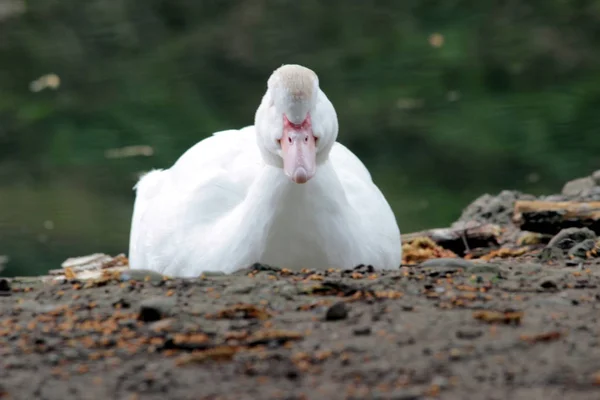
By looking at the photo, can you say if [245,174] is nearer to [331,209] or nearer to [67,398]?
[331,209]

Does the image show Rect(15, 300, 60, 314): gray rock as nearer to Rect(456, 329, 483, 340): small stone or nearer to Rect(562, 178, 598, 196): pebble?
Rect(456, 329, 483, 340): small stone

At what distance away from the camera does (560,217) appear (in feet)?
21.6

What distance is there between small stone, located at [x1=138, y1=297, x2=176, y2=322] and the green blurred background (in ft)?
19.0

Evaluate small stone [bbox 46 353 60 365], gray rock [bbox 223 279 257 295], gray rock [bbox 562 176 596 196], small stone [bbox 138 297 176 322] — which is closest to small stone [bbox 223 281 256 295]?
gray rock [bbox 223 279 257 295]

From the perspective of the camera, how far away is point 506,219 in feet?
25.2

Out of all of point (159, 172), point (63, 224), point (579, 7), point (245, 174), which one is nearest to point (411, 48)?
point (579, 7)

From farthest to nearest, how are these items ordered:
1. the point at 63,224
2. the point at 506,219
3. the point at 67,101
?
1. the point at 67,101
2. the point at 63,224
3. the point at 506,219

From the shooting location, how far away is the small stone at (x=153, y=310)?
3.69m

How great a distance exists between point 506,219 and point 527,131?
4266 mm

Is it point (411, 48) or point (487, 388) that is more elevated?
point (411, 48)

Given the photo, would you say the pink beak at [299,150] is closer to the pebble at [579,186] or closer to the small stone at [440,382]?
the small stone at [440,382]

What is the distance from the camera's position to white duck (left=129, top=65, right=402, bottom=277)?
16.3ft

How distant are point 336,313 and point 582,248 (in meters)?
2.21

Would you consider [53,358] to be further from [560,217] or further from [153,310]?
[560,217]
